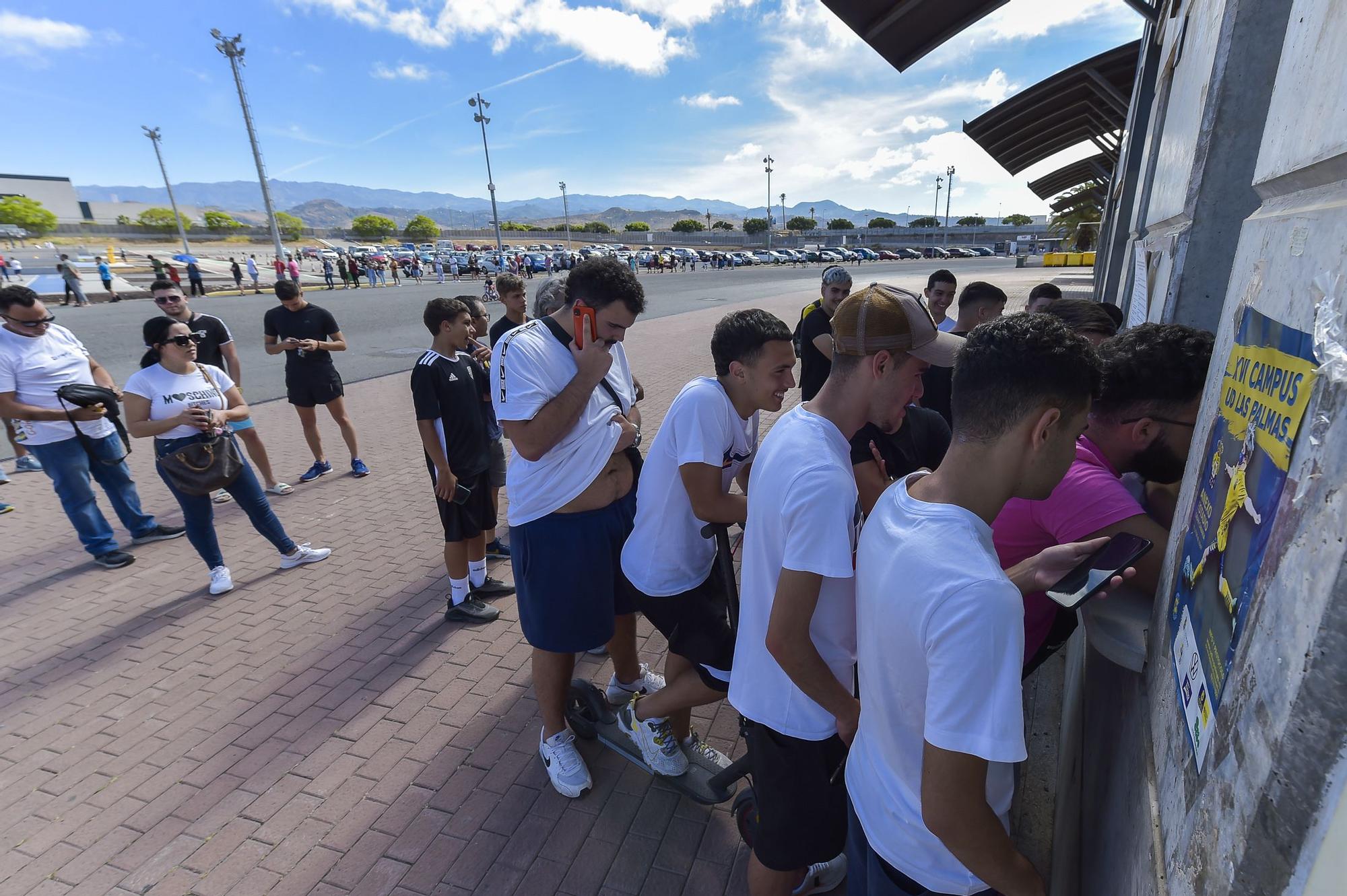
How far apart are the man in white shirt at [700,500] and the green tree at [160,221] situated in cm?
8449

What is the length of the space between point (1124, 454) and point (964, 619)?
3.48 ft

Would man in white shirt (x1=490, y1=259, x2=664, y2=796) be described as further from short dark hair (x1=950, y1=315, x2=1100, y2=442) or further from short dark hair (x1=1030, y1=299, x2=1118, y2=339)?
short dark hair (x1=1030, y1=299, x2=1118, y2=339)

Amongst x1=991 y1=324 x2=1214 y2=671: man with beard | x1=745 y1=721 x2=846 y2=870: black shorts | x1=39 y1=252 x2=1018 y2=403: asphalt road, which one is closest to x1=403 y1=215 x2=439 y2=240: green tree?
x1=39 y1=252 x2=1018 y2=403: asphalt road

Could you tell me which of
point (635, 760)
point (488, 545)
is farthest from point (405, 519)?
point (635, 760)

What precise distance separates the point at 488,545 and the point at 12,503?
17.4 feet

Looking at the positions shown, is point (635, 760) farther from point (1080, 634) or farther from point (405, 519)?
point (405, 519)

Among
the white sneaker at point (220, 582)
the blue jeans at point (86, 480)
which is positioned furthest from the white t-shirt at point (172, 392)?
the blue jeans at point (86, 480)

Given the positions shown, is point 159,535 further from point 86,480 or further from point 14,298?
point 14,298

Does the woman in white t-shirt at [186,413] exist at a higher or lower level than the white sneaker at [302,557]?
higher

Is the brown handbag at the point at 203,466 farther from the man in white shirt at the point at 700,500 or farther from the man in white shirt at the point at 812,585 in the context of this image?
the man in white shirt at the point at 812,585

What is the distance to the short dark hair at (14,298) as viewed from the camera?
4.60m

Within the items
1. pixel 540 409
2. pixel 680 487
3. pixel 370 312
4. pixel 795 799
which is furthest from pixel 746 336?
pixel 370 312

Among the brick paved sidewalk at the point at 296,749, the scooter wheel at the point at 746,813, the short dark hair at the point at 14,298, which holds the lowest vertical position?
the brick paved sidewalk at the point at 296,749

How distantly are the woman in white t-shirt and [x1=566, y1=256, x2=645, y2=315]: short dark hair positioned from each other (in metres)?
3.35
